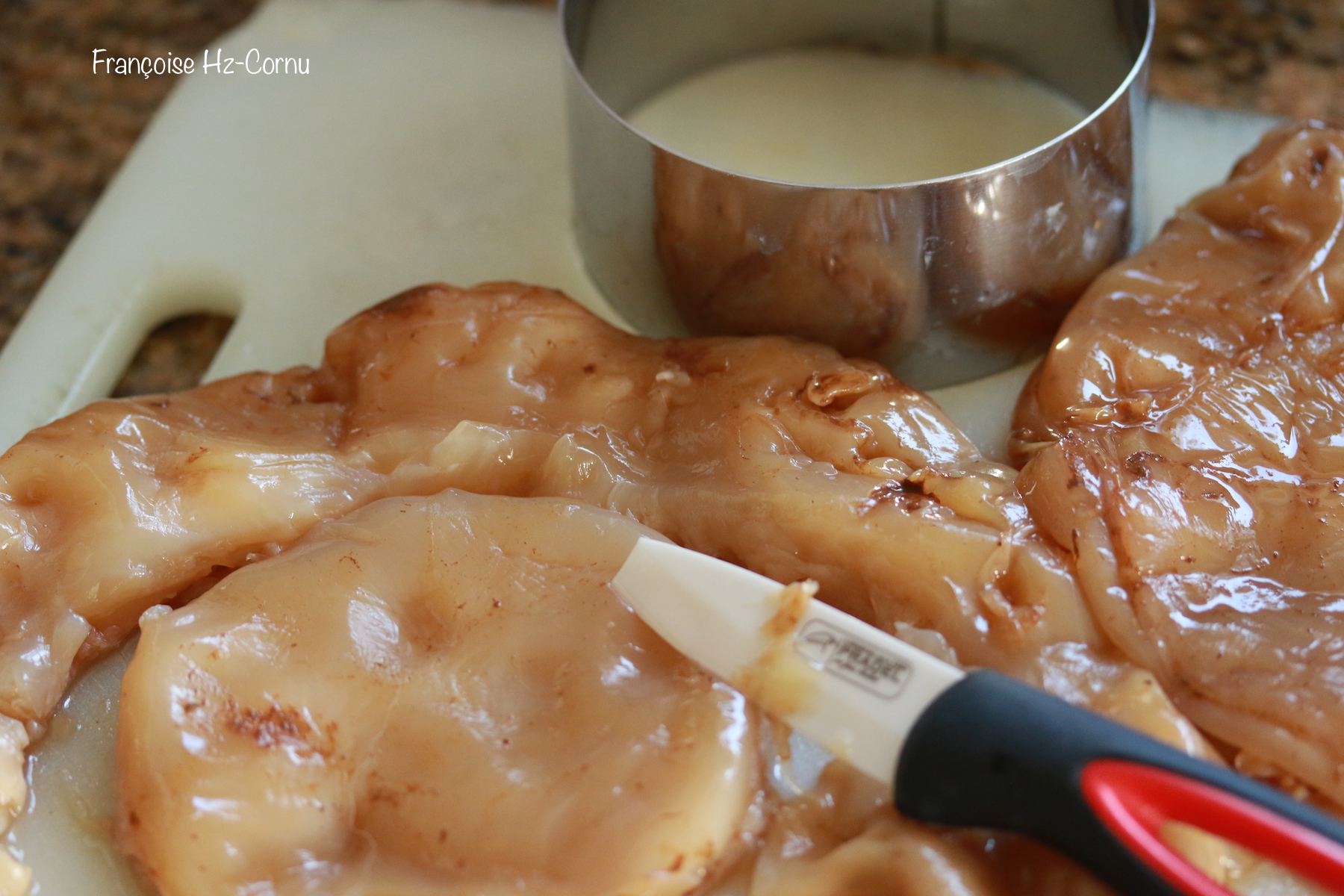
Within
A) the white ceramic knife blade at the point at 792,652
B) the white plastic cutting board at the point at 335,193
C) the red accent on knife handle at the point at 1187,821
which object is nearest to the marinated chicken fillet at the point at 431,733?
the white ceramic knife blade at the point at 792,652

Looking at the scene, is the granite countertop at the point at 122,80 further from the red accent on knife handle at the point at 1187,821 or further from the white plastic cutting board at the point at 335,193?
the red accent on knife handle at the point at 1187,821

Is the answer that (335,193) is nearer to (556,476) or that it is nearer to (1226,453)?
(556,476)

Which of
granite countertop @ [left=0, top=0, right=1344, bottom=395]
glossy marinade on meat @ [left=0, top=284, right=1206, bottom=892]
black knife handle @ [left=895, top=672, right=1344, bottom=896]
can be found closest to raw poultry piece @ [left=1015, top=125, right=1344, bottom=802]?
glossy marinade on meat @ [left=0, top=284, right=1206, bottom=892]

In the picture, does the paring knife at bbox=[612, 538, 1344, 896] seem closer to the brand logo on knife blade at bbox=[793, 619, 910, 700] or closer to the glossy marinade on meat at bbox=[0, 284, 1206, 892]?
the brand logo on knife blade at bbox=[793, 619, 910, 700]

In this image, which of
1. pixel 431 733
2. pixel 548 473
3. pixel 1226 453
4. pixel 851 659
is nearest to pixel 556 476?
pixel 548 473

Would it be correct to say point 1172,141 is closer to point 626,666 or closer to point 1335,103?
point 1335,103

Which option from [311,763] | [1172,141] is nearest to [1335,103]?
[1172,141]
